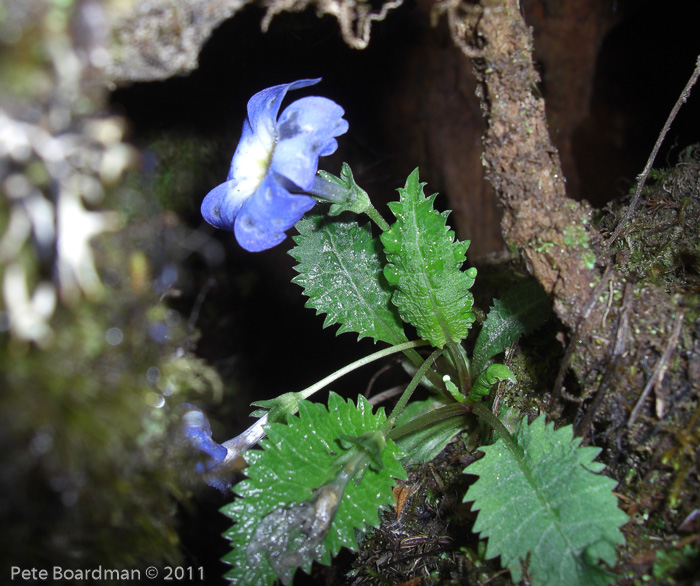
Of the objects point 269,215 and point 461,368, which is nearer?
point 269,215

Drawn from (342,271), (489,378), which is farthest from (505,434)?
(342,271)

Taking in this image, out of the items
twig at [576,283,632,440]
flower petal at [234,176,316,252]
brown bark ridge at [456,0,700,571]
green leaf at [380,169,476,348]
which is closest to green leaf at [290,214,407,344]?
green leaf at [380,169,476,348]

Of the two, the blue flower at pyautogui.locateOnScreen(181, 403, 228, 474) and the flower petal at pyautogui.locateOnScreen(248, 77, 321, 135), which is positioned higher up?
the flower petal at pyautogui.locateOnScreen(248, 77, 321, 135)

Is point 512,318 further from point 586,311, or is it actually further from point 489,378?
point 586,311

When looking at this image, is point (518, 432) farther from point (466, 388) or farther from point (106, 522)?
point (106, 522)

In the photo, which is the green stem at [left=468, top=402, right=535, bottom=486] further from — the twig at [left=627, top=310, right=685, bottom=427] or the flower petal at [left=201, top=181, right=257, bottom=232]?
the flower petal at [left=201, top=181, right=257, bottom=232]

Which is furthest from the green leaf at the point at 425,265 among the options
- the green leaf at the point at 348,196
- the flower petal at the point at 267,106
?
the flower petal at the point at 267,106

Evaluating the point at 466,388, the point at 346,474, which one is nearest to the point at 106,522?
the point at 346,474
